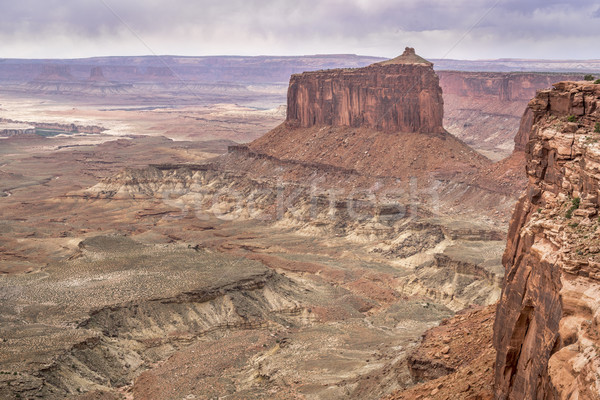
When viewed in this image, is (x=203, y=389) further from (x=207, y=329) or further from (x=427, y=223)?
(x=427, y=223)

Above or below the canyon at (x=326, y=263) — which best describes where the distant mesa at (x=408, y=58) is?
above

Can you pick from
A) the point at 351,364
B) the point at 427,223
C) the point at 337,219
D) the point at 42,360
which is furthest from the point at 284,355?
the point at 337,219

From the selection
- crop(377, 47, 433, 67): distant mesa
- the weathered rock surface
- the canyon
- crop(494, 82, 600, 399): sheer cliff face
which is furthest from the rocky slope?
crop(494, 82, 600, 399): sheer cliff face

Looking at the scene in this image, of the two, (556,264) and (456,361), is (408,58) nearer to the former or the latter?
(456,361)

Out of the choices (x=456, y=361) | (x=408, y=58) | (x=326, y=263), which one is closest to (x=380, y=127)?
(x=408, y=58)

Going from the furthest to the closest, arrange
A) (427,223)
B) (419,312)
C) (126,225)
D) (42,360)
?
(126,225), (427,223), (419,312), (42,360)

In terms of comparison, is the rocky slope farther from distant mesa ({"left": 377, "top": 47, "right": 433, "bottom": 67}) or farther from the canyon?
distant mesa ({"left": 377, "top": 47, "right": 433, "bottom": 67})

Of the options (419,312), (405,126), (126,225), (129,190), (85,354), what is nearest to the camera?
(85,354)

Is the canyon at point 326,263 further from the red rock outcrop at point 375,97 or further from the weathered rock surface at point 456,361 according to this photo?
the red rock outcrop at point 375,97

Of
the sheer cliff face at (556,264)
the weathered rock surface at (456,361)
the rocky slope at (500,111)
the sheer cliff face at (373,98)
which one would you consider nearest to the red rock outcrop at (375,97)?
the sheer cliff face at (373,98)
